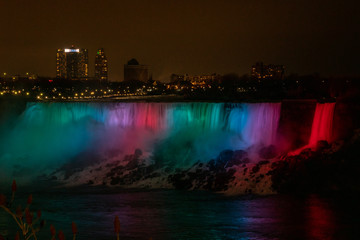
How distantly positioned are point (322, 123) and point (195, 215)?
462 inches

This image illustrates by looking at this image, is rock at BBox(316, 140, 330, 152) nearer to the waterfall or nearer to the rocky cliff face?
the rocky cliff face

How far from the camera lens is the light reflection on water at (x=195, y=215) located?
18.0 metres

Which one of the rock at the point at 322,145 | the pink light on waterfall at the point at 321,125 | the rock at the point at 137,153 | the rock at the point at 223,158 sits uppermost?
the pink light on waterfall at the point at 321,125

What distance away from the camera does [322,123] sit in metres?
30.3

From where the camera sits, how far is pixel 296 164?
26562 mm

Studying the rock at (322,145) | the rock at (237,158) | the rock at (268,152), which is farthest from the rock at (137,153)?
the rock at (322,145)

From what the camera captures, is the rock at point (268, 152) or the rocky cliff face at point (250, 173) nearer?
the rocky cliff face at point (250, 173)

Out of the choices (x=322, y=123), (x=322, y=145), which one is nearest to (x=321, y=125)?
(x=322, y=123)

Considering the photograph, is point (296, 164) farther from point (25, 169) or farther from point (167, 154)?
point (25, 169)

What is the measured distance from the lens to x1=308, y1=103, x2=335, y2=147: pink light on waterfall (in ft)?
98.0

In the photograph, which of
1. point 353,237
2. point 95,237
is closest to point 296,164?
point 353,237

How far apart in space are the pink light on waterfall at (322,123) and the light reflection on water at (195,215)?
19.7ft

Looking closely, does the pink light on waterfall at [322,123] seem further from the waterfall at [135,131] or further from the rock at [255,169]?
the rock at [255,169]

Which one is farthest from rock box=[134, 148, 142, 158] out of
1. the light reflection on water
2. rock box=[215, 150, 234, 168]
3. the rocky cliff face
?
the light reflection on water
